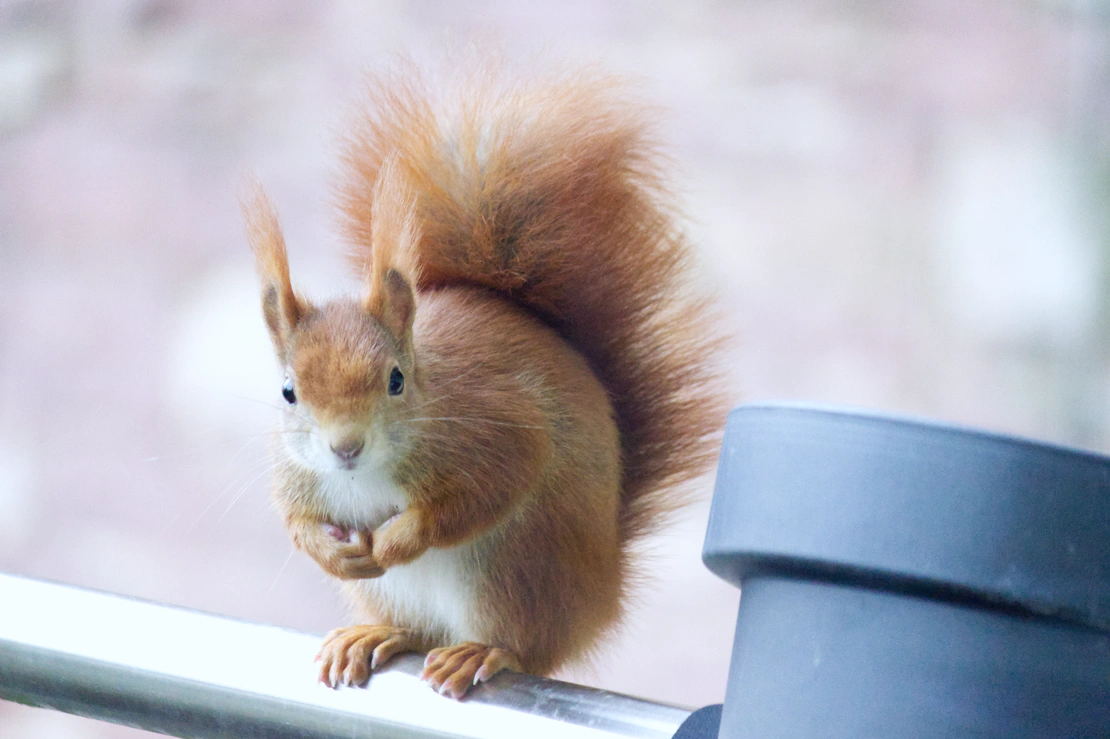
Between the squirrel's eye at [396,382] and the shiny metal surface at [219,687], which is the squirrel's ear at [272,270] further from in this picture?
the shiny metal surface at [219,687]

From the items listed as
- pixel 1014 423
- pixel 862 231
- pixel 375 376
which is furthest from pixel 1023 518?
pixel 1014 423

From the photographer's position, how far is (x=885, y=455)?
36cm

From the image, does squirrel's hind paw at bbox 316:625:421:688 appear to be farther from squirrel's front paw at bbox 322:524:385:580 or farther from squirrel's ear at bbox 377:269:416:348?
squirrel's ear at bbox 377:269:416:348

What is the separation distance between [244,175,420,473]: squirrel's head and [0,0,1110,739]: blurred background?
5.63 ft

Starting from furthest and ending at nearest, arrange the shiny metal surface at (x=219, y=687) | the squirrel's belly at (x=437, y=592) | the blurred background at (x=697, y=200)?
the blurred background at (x=697, y=200)
the squirrel's belly at (x=437, y=592)
the shiny metal surface at (x=219, y=687)

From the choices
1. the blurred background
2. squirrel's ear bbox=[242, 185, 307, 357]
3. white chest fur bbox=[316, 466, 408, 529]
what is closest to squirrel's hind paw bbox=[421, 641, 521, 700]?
white chest fur bbox=[316, 466, 408, 529]

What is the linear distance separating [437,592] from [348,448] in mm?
196

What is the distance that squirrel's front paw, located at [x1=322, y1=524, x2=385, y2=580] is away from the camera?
29.2 inches

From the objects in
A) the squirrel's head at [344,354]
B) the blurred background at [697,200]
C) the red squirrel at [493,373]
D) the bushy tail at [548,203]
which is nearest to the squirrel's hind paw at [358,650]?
the red squirrel at [493,373]

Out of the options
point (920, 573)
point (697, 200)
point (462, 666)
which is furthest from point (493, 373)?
point (697, 200)

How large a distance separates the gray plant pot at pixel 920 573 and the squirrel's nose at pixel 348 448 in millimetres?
350

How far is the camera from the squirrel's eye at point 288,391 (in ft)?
2.36

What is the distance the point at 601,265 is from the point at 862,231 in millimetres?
1850

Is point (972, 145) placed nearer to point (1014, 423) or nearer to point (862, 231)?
point (862, 231)
